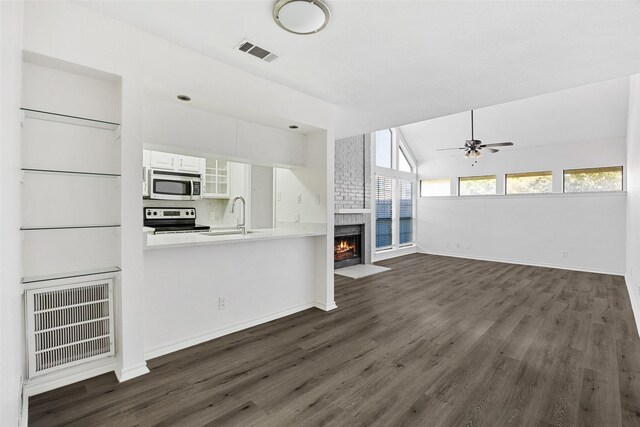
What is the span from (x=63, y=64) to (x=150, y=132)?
69 centimetres

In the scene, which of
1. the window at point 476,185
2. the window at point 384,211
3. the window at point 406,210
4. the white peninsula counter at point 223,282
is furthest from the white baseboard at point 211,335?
the window at point 476,185

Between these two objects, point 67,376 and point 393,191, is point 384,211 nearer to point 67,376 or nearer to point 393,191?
point 393,191

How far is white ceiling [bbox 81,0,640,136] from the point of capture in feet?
6.51

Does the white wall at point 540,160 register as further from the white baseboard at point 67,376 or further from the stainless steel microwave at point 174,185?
the white baseboard at point 67,376

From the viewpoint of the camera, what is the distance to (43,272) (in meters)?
2.03

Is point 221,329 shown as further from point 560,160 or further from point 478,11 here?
point 560,160

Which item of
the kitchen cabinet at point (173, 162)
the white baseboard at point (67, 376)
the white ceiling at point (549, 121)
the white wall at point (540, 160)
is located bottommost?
the white baseboard at point (67, 376)

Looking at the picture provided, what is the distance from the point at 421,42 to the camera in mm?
2367

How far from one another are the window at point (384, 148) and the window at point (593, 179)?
3.88m

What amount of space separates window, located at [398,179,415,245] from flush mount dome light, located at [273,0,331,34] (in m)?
6.48

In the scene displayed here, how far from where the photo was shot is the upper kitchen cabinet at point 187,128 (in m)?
2.56

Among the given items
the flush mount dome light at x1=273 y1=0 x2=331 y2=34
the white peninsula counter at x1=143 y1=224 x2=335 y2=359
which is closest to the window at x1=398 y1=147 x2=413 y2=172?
the white peninsula counter at x1=143 y1=224 x2=335 y2=359

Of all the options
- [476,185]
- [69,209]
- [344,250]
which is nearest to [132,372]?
[69,209]

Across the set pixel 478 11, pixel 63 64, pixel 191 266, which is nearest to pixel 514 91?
pixel 478 11
